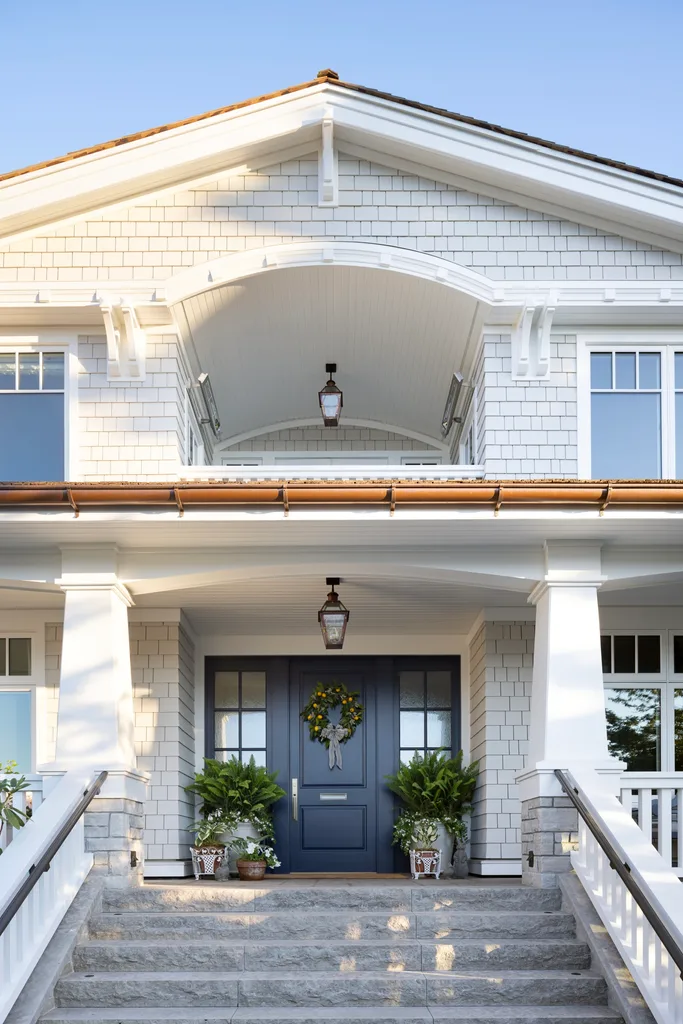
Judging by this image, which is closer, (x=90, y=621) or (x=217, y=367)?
(x=90, y=621)

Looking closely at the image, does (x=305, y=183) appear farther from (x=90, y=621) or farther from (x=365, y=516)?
(x=90, y=621)

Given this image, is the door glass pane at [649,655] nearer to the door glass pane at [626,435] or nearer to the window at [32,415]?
the door glass pane at [626,435]

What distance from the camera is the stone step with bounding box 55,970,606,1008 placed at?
6.80 metres

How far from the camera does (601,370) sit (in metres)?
10.6

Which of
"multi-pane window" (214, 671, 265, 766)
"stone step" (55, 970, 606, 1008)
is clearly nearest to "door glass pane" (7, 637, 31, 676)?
"multi-pane window" (214, 671, 265, 766)

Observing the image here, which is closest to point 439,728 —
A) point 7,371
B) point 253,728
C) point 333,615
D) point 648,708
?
point 253,728

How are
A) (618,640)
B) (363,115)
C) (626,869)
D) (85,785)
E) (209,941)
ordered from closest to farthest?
(626,869), (209,941), (85,785), (363,115), (618,640)

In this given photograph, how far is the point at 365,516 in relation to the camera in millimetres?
8328

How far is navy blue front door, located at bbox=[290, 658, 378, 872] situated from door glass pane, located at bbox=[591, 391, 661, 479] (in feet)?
11.5

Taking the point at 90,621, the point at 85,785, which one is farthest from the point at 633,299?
the point at 85,785

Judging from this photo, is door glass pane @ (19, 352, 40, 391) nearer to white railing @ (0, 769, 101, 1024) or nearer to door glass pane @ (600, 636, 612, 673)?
white railing @ (0, 769, 101, 1024)

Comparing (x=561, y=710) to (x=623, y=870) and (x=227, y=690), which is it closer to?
(x=623, y=870)

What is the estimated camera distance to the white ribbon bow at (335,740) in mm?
12164

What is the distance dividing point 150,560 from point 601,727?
145 inches
